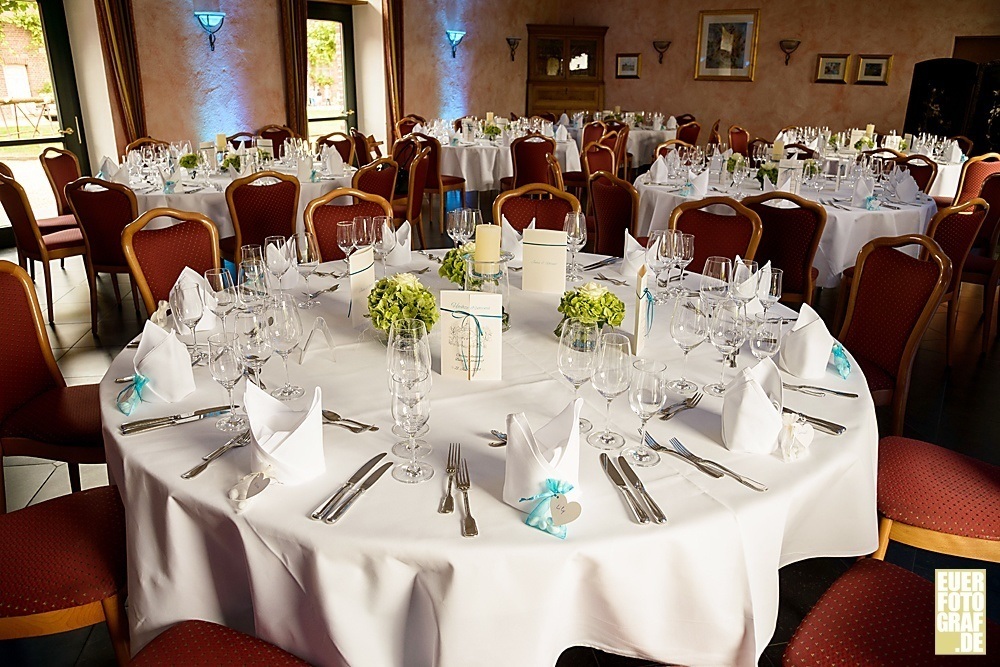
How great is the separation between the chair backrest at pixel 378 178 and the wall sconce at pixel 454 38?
22.3 ft

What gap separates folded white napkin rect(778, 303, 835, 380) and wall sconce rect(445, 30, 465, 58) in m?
10.4

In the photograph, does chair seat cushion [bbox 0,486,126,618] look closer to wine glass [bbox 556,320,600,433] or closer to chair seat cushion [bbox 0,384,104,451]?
chair seat cushion [bbox 0,384,104,451]

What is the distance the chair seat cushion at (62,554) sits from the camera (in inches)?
65.6

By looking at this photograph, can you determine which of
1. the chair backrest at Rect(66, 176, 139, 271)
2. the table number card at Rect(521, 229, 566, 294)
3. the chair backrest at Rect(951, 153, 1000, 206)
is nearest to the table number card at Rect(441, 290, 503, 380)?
the table number card at Rect(521, 229, 566, 294)

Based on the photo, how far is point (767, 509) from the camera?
57.3 inches

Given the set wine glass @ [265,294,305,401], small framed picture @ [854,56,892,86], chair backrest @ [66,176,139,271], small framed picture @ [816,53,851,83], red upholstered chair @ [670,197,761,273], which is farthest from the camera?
small framed picture @ [816,53,851,83]

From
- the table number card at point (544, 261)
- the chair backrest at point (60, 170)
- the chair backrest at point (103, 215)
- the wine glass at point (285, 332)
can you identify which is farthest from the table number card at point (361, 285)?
the chair backrest at point (60, 170)

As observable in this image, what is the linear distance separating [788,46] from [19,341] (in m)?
11.5

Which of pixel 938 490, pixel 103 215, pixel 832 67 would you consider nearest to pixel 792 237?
pixel 938 490

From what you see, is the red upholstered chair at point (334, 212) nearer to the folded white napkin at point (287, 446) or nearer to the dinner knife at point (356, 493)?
the folded white napkin at point (287, 446)

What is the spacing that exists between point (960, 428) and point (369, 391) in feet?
10.3

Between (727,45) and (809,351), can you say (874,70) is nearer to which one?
(727,45)

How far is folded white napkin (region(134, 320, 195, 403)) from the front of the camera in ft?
6.04

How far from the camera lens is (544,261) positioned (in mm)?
2615
